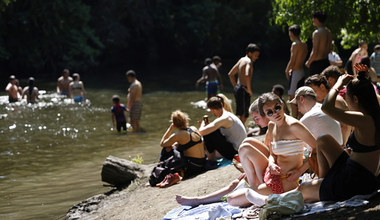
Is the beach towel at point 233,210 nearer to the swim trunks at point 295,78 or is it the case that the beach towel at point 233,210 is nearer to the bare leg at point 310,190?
the bare leg at point 310,190

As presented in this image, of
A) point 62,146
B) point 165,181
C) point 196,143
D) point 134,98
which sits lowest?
point 62,146

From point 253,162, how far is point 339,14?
22.4ft

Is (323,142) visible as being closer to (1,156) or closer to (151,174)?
(151,174)

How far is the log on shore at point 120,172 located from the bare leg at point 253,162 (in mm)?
3249

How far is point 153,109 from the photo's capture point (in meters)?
20.3

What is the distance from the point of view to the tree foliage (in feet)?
37.3

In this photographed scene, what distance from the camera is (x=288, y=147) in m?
5.82

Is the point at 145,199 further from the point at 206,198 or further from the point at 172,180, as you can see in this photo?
the point at 206,198

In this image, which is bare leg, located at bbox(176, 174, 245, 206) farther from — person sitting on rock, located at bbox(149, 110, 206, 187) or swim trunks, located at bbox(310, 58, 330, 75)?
swim trunks, located at bbox(310, 58, 330, 75)

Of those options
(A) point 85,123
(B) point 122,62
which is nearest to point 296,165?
(A) point 85,123

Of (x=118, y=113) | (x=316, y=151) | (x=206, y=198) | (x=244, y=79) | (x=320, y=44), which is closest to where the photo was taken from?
(x=316, y=151)

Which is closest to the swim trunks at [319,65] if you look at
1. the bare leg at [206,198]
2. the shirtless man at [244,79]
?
the shirtless man at [244,79]

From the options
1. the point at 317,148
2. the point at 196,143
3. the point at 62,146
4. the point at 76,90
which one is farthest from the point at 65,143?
the point at 317,148

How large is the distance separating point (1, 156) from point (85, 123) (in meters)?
4.76
